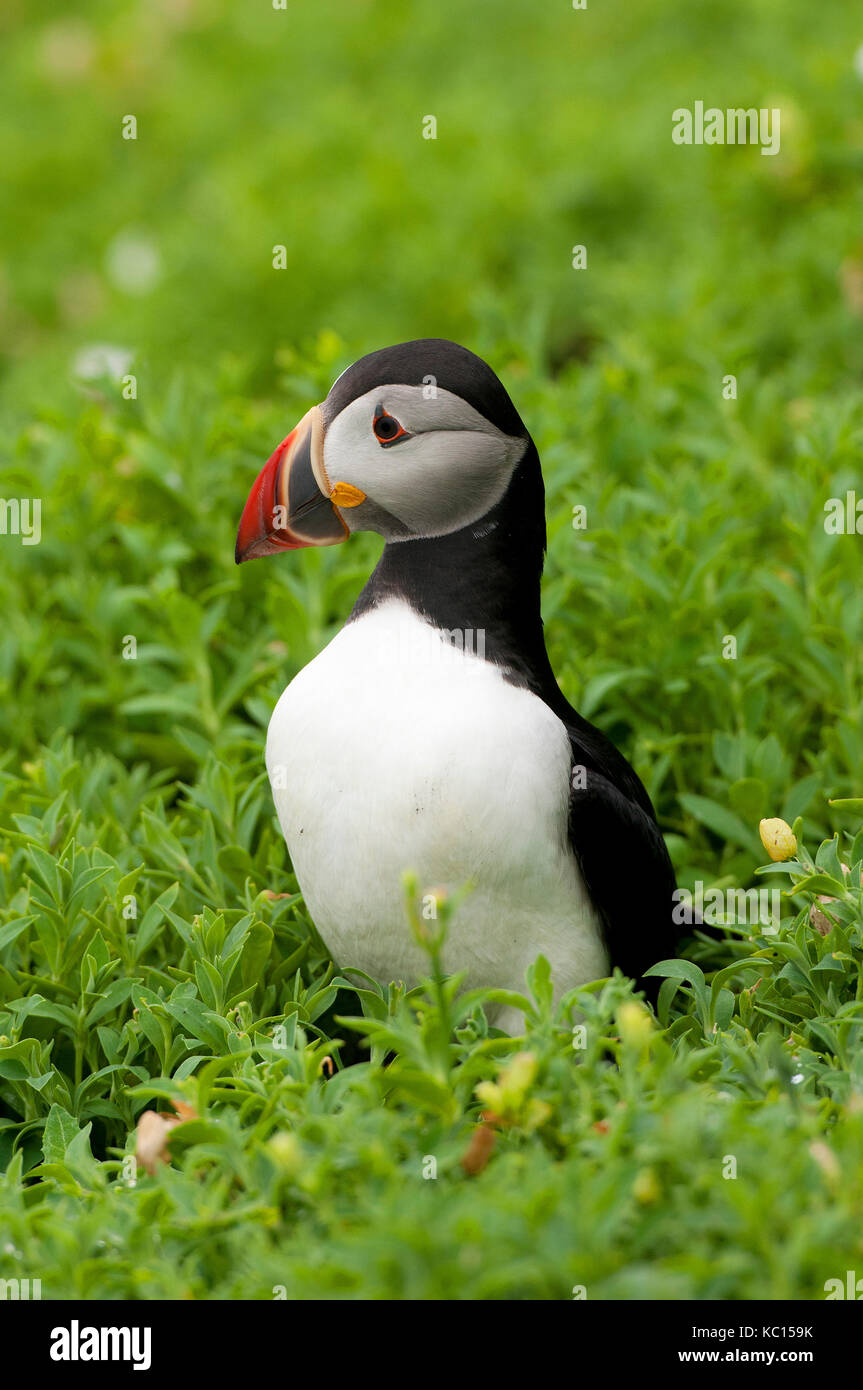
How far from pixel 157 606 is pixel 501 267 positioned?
3.53 metres

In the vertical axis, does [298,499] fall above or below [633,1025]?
above

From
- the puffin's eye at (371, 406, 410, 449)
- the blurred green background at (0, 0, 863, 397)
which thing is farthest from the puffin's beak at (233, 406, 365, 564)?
the blurred green background at (0, 0, 863, 397)

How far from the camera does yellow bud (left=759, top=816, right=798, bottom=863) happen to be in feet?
9.30

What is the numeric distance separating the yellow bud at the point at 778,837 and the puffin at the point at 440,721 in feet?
0.76

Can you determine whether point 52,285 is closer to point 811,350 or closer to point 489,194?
point 489,194

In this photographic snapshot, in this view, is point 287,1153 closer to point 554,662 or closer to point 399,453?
point 399,453

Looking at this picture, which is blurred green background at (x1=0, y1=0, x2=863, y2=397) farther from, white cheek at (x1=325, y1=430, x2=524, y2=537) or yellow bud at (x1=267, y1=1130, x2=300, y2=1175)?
yellow bud at (x1=267, y1=1130, x2=300, y2=1175)

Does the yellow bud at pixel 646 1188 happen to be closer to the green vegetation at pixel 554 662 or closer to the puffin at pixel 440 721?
the green vegetation at pixel 554 662

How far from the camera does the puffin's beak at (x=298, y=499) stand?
2.79 m

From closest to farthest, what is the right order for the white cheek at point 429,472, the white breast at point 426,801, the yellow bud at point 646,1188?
1. the yellow bud at point 646,1188
2. the white breast at point 426,801
3. the white cheek at point 429,472

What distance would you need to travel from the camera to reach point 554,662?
386 centimetres

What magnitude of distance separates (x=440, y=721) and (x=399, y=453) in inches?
20.0

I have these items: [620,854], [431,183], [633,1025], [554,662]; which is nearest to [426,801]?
[620,854]

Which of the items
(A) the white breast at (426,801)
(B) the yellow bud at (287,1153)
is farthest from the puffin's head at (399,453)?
(B) the yellow bud at (287,1153)
